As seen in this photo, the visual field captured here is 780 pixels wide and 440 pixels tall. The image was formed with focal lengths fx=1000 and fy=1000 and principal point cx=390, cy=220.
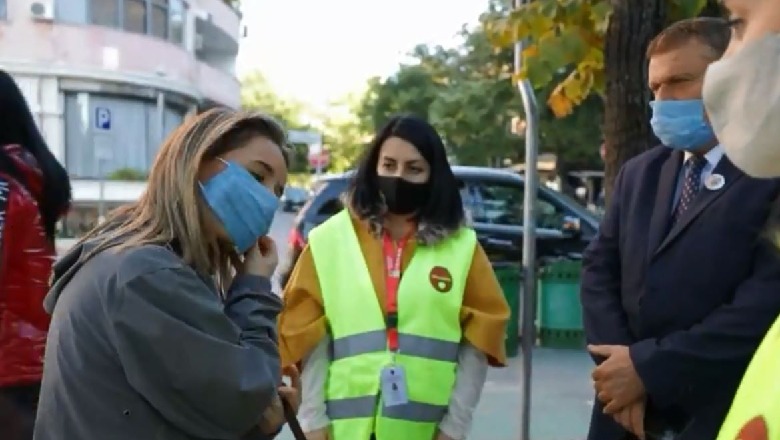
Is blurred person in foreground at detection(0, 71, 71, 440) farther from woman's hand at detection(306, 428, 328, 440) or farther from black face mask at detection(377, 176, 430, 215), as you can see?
black face mask at detection(377, 176, 430, 215)

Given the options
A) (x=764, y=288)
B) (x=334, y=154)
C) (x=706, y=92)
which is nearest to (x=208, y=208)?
(x=706, y=92)

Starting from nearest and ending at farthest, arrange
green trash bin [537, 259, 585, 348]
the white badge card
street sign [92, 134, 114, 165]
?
the white badge card
green trash bin [537, 259, 585, 348]
street sign [92, 134, 114, 165]

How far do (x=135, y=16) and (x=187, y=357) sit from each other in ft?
105

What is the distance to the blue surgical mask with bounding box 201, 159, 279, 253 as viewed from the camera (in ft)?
7.82

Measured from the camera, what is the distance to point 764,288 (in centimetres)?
263

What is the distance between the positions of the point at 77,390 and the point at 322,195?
8.38 m

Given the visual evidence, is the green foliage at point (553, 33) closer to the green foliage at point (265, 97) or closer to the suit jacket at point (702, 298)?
the suit jacket at point (702, 298)

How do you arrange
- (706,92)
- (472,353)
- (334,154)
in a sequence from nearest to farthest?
(706,92), (472,353), (334,154)

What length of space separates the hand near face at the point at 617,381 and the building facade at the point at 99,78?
23819mm

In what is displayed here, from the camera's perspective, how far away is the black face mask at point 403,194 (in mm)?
3516

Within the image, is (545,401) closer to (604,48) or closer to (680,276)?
(604,48)

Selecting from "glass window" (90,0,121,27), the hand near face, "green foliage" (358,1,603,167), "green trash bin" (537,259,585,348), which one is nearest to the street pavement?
"green trash bin" (537,259,585,348)

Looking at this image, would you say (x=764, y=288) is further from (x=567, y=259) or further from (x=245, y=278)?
(x=567, y=259)

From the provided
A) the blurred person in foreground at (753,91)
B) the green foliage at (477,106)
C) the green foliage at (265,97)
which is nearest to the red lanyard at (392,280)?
the blurred person in foreground at (753,91)
